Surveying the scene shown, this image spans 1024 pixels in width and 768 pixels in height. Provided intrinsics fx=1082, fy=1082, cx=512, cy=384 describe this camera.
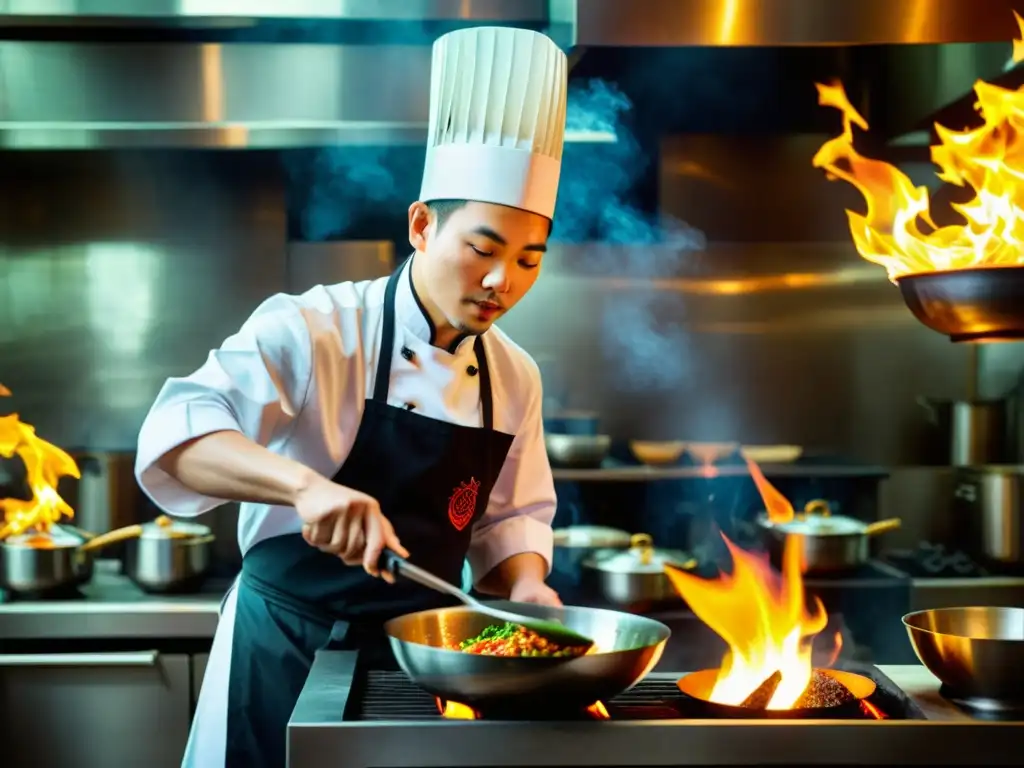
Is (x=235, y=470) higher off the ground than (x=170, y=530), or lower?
higher

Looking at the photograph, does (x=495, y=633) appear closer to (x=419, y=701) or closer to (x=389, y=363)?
(x=419, y=701)

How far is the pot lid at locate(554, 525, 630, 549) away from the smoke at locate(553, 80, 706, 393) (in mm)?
586

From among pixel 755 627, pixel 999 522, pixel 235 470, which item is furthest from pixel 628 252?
pixel 235 470

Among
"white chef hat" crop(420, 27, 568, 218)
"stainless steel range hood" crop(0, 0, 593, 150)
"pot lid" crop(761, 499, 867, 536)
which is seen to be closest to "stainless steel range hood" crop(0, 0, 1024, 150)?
"stainless steel range hood" crop(0, 0, 593, 150)

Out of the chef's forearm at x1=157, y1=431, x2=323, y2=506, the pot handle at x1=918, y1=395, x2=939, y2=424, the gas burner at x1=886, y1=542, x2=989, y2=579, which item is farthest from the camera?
the pot handle at x1=918, y1=395, x2=939, y2=424

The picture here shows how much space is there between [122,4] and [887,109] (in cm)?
231

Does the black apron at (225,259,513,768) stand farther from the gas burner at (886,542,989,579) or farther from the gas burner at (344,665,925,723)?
the gas burner at (886,542,989,579)

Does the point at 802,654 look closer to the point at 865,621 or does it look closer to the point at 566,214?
the point at 865,621

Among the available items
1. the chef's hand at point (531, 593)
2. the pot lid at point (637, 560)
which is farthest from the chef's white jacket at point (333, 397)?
the pot lid at point (637, 560)

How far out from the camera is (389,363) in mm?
1915

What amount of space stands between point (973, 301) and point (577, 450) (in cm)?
197

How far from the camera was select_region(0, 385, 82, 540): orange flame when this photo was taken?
3.02 metres

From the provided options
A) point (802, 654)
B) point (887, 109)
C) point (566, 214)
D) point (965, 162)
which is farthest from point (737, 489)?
point (802, 654)

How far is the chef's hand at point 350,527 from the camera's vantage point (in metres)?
1.38
